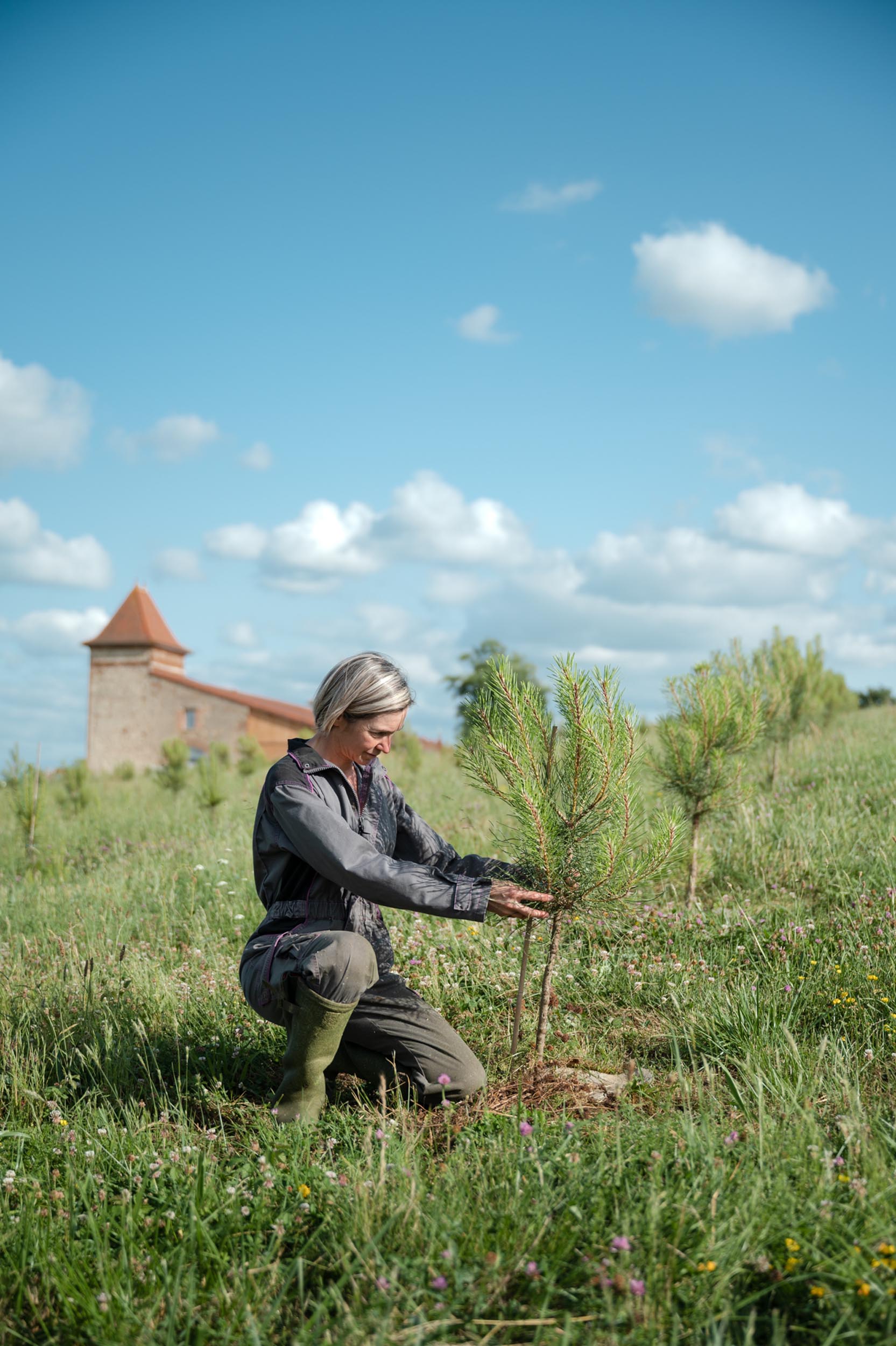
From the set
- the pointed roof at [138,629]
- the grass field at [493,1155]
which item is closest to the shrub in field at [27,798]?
the grass field at [493,1155]

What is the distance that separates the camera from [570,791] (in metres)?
3.64

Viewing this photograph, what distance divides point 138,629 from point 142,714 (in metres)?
4.40

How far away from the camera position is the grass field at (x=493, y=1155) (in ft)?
7.42

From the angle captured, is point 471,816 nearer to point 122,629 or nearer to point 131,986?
point 131,986

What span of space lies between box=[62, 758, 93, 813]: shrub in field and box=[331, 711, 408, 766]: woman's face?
11.5 metres

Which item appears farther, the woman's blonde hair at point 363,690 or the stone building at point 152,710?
the stone building at point 152,710

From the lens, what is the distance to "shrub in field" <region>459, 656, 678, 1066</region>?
11.7 feet

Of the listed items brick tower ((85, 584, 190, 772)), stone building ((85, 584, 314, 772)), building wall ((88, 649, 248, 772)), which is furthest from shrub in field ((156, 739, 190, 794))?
brick tower ((85, 584, 190, 772))

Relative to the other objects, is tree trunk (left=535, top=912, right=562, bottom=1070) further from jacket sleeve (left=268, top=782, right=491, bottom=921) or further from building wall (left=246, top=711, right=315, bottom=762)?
building wall (left=246, top=711, right=315, bottom=762)

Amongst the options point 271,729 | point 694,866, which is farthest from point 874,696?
point 694,866

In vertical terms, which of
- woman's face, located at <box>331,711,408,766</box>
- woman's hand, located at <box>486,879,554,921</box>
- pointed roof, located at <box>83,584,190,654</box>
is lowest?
woman's hand, located at <box>486,879,554,921</box>

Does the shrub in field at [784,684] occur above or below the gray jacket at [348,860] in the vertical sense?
above

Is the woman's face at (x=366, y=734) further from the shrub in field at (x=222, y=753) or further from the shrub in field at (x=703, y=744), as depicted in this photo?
the shrub in field at (x=222, y=753)

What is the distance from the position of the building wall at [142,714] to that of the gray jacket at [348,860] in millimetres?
32893
